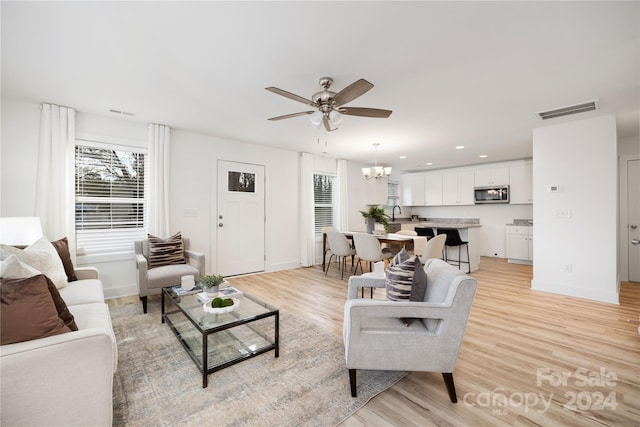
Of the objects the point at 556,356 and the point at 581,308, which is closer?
the point at 556,356

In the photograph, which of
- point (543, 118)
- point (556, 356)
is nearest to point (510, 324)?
point (556, 356)

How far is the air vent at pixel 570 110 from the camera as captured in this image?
317cm

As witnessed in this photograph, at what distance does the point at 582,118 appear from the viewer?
3.60m

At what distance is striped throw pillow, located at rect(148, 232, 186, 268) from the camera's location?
347 centimetres

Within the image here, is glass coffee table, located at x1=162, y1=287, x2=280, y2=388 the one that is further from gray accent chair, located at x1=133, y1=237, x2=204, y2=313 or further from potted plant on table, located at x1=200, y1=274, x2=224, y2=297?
gray accent chair, located at x1=133, y1=237, x2=204, y2=313

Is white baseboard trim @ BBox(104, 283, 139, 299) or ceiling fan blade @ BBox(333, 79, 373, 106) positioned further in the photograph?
white baseboard trim @ BBox(104, 283, 139, 299)

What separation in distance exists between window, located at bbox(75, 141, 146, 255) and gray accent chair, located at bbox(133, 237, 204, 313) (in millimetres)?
439

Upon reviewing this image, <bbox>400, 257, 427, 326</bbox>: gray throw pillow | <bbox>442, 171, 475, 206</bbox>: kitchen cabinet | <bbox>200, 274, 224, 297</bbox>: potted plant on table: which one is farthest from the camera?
<bbox>442, 171, 475, 206</bbox>: kitchen cabinet

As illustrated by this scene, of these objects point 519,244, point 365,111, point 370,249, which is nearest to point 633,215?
point 519,244

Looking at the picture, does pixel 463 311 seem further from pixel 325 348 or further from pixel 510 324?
pixel 510 324

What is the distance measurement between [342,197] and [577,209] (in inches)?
159

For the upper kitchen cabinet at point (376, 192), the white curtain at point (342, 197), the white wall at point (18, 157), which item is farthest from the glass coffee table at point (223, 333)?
the upper kitchen cabinet at point (376, 192)

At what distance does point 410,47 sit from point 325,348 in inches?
99.2

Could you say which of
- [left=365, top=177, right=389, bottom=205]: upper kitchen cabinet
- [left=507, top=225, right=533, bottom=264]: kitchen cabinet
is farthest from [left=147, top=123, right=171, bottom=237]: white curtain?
[left=507, top=225, right=533, bottom=264]: kitchen cabinet
